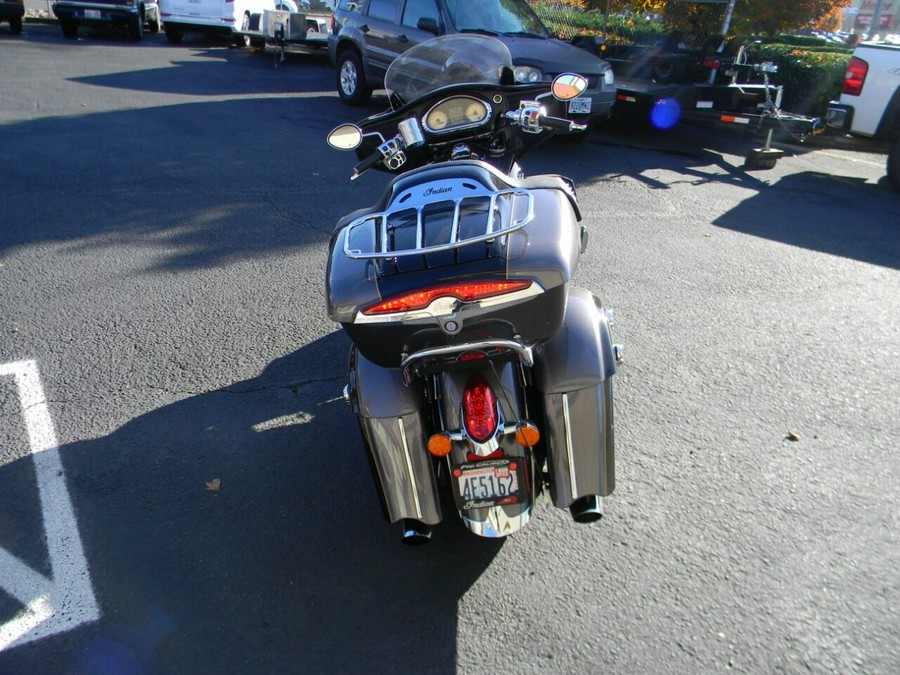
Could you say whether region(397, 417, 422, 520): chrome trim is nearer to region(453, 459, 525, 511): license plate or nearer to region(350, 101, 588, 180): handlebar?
region(453, 459, 525, 511): license plate

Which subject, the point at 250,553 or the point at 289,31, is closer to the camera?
the point at 250,553

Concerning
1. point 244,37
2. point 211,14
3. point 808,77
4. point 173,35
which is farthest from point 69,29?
point 808,77

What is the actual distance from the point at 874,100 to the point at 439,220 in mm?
7870

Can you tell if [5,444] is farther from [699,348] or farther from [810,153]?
[810,153]

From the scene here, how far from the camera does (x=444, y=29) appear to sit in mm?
10000

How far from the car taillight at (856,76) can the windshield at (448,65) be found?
622cm

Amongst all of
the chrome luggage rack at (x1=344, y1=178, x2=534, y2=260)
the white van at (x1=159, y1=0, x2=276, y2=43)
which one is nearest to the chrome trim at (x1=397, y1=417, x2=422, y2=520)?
the chrome luggage rack at (x1=344, y1=178, x2=534, y2=260)

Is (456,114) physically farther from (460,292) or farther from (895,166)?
(895,166)

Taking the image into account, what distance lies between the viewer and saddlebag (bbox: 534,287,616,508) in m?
2.54

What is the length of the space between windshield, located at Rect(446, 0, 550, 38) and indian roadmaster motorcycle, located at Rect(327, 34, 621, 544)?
7.93m

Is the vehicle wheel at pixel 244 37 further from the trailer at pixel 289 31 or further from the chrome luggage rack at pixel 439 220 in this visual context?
the chrome luggage rack at pixel 439 220

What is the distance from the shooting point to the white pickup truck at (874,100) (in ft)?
26.7

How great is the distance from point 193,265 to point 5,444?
7.37 feet

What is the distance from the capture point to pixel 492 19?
1025cm
